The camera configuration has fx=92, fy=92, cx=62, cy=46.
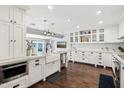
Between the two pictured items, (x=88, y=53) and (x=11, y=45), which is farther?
(x=88, y=53)

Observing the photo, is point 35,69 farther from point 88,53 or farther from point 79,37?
point 79,37

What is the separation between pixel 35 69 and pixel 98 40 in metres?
4.83

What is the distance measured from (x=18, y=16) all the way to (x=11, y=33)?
540 mm

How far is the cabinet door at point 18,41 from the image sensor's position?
2.38m

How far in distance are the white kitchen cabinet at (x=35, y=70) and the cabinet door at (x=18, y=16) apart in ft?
3.80

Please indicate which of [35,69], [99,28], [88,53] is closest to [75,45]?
[88,53]

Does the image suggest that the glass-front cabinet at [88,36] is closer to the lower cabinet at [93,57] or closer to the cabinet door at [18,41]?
the lower cabinet at [93,57]

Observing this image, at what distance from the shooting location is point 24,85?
2365 mm

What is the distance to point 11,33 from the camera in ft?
7.44

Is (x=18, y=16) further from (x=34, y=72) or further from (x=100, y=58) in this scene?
(x=100, y=58)

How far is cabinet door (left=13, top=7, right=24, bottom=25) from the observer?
7.83 ft

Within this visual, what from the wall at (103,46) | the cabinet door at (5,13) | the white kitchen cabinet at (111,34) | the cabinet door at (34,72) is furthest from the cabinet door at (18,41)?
the white kitchen cabinet at (111,34)

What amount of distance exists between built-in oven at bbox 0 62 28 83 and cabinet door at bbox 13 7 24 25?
112cm

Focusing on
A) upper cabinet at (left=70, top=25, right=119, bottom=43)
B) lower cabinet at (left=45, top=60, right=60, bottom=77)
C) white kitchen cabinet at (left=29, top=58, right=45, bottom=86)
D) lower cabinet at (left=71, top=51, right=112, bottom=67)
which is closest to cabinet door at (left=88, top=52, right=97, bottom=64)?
lower cabinet at (left=71, top=51, right=112, bottom=67)
